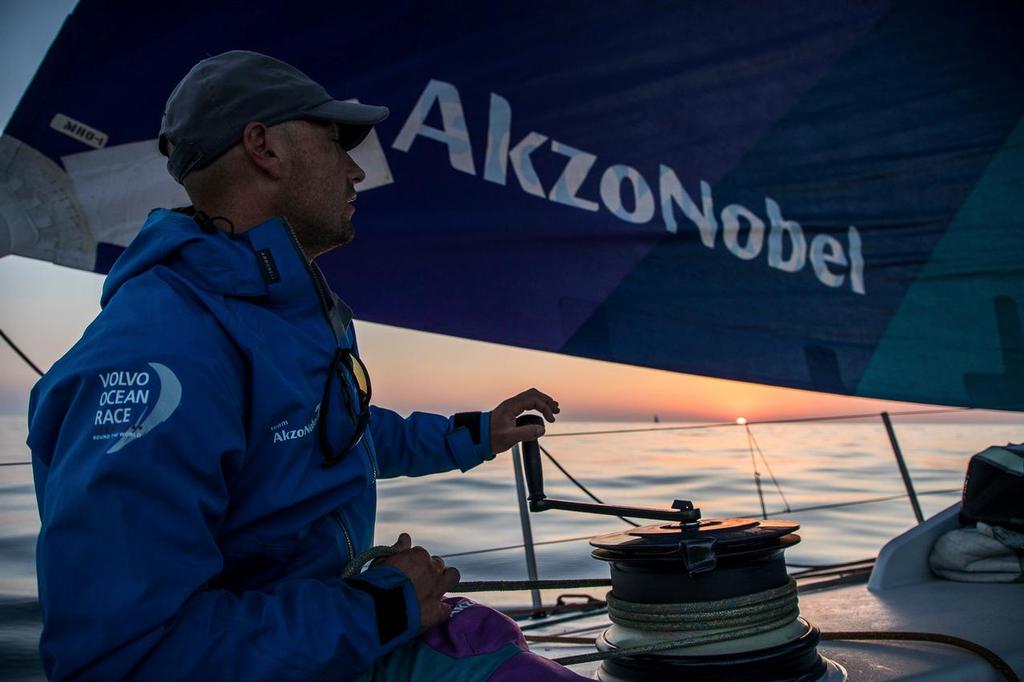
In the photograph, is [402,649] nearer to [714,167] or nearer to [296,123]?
[296,123]

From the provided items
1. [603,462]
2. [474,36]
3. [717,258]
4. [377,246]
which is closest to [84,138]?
[377,246]

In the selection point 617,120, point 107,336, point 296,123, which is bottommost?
point 107,336

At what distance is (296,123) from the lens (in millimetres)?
1249

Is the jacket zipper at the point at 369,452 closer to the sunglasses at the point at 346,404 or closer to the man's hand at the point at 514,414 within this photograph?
the sunglasses at the point at 346,404

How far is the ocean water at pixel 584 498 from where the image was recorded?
3.04m

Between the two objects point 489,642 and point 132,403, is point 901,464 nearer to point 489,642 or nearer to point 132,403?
point 489,642

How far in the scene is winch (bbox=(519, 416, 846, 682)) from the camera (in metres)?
1.28

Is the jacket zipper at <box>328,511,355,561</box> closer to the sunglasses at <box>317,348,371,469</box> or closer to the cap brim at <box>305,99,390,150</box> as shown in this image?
the sunglasses at <box>317,348,371,469</box>

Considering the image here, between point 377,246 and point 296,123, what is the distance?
0.81 metres

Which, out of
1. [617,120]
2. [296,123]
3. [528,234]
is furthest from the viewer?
[617,120]

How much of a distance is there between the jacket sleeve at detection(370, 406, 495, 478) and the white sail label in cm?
70

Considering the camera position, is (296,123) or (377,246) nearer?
(296,123)

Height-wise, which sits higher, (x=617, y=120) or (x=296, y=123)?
(x=617, y=120)

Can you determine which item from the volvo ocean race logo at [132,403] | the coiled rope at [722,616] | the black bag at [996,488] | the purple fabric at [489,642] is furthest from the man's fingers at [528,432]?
the black bag at [996,488]
